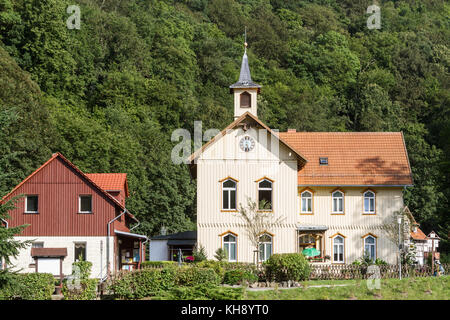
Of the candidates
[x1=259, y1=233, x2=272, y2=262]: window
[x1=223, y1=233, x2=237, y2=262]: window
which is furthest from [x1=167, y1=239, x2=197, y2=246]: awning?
[x1=259, y1=233, x2=272, y2=262]: window

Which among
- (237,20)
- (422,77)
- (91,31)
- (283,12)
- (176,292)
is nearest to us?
(176,292)

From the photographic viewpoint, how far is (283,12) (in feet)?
402

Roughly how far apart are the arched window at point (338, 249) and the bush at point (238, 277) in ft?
35.9

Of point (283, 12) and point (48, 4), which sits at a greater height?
point (283, 12)

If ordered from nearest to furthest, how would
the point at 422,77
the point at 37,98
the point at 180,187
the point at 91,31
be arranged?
the point at 37,98, the point at 180,187, the point at 91,31, the point at 422,77

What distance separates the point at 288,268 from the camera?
33562mm

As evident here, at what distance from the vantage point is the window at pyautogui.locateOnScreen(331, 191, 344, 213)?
146 ft

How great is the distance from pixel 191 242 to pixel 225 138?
8436 mm

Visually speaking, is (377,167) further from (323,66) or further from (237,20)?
(237,20)

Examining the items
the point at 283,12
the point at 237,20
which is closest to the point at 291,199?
the point at 237,20

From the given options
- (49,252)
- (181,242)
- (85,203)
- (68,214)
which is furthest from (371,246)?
(49,252)

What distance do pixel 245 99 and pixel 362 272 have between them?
1353cm

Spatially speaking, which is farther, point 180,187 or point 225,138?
point 180,187

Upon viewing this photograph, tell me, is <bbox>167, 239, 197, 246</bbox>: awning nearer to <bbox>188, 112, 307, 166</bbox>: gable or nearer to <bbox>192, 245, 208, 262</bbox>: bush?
<bbox>192, 245, 208, 262</bbox>: bush
